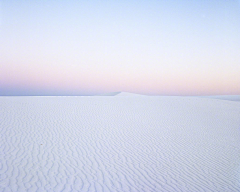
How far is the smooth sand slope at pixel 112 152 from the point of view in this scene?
203 inches

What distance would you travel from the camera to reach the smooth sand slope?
16.9 feet

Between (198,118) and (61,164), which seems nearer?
(61,164)

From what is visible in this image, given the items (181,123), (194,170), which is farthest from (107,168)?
(181,123)

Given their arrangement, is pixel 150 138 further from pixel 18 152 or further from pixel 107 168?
pixel 18 152

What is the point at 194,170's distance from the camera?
630cm

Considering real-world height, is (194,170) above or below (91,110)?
below

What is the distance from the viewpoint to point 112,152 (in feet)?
24.1

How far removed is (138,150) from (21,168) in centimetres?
443

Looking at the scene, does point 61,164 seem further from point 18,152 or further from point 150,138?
point 150,138

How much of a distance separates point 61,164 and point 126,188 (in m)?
2.38

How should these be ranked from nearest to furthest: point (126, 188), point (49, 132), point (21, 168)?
point (126, 188) < point (21, 168) < point (49, 132)

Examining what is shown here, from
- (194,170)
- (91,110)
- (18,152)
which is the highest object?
(91,110)

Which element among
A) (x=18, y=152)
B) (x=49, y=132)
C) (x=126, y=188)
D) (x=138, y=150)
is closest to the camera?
(x=126, y=188)

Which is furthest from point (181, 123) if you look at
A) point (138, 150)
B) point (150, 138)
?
point (138, 150)
